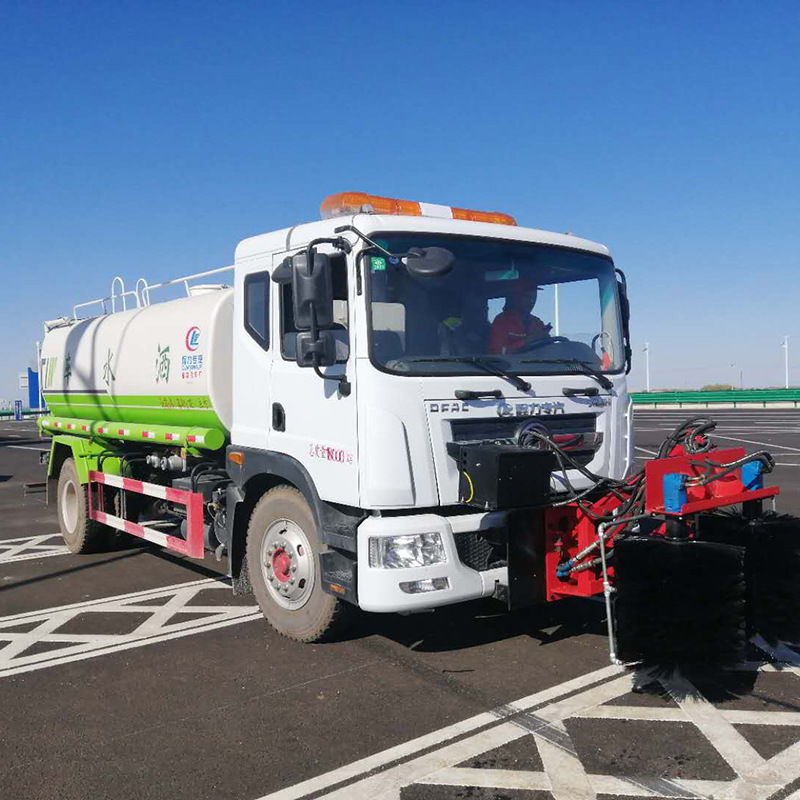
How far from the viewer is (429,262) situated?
4.84 meters

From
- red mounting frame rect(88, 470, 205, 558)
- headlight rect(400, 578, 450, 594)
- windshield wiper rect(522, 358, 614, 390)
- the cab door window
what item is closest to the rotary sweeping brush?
windshield wiper rect(522, 358, 614, 390)

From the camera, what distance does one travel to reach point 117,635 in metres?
6.12

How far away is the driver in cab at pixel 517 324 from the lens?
540cm

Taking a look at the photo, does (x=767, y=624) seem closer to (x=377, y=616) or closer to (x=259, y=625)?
(x=377, y=616)

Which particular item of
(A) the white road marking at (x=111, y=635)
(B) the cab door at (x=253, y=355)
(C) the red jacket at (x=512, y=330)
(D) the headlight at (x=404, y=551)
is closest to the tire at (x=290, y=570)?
(B) the cab door at (x=253, y=355)

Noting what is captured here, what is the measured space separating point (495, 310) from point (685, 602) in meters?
2.10

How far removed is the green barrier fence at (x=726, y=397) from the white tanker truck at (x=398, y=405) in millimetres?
44371

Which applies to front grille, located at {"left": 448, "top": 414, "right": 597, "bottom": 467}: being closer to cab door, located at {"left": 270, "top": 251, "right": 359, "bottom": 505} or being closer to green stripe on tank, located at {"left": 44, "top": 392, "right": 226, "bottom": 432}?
cab door, located at {"left": 270, "top": 251, "right": 359, "bottom": 505}

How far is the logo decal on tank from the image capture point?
6.67 m

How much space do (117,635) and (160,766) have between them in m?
2.37

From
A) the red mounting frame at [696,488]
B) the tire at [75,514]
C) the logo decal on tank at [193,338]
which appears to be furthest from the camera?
the tire at [75,514]

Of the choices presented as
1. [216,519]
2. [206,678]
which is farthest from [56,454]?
[206,678]

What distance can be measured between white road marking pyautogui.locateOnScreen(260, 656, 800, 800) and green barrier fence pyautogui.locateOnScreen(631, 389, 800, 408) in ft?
150

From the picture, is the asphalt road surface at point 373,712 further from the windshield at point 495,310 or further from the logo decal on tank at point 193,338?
the logo decal on tank at point 193,338
